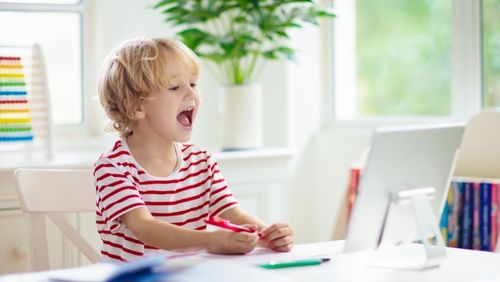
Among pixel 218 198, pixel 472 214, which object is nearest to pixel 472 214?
pixel 472 214

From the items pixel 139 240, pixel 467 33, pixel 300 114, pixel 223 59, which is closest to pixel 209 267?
pixel 139 240

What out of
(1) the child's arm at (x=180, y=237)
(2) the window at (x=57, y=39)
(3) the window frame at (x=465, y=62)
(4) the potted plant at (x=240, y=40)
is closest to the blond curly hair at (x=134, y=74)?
(1) the child's arm at (x=180, y=237)

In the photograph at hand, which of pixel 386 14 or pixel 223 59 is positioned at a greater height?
→ pixel 386 14

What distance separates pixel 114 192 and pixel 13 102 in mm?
1237

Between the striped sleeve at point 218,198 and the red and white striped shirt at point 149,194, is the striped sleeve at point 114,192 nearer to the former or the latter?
the red and white striped shirt at point 149,194

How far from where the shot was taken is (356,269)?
1.55 meters

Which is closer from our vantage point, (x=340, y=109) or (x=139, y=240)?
(x=139, y=240)

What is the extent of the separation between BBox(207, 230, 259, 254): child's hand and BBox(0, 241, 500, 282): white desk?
0.02 metres

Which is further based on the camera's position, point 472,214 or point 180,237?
point 472,214

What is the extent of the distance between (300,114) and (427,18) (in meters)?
0.67

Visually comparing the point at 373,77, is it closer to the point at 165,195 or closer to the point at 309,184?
the point at 309,184

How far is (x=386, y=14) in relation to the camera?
3725mm

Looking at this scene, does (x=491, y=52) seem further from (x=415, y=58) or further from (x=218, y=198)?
(x=218, y=198)

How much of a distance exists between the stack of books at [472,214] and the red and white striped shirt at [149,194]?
0.91m
